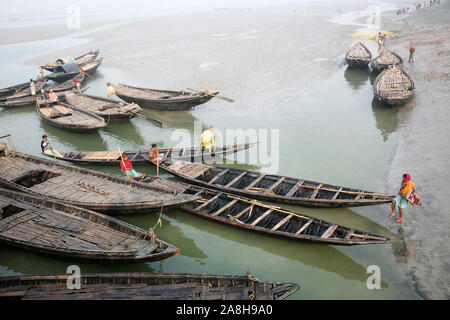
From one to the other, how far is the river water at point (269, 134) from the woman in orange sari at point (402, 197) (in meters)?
0.56

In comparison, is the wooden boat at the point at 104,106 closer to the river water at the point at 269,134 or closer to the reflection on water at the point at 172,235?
the river water at the point at 269,134

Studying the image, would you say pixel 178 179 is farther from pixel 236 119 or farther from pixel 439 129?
pixel 439 129

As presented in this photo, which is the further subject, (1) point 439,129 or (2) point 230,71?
(2) point 230,71

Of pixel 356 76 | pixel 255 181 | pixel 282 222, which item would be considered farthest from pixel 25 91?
pixel 356 76

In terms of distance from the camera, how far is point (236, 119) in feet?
65.6

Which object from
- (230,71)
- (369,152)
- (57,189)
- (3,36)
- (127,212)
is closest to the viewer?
(127,212)

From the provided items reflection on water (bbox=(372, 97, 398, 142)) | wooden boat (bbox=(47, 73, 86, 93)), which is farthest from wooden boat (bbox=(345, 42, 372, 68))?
wooden boat (bbox=(47, 73, 86, 93))

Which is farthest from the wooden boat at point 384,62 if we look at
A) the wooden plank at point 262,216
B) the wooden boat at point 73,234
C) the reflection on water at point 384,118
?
the wooden boat at point 73,234

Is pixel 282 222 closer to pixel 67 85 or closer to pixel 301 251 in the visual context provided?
pixel 301 251

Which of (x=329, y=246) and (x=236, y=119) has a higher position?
(x=236, y=119)

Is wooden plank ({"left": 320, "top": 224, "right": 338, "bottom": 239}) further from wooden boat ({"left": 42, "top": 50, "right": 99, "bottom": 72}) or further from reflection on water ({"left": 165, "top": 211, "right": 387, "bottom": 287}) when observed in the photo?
wooden boat ({"left": 42, "top": 50, "right": 99, "bottom": 72})

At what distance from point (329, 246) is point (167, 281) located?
5.18 meters

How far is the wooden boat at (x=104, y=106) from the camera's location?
1916 centimetres
